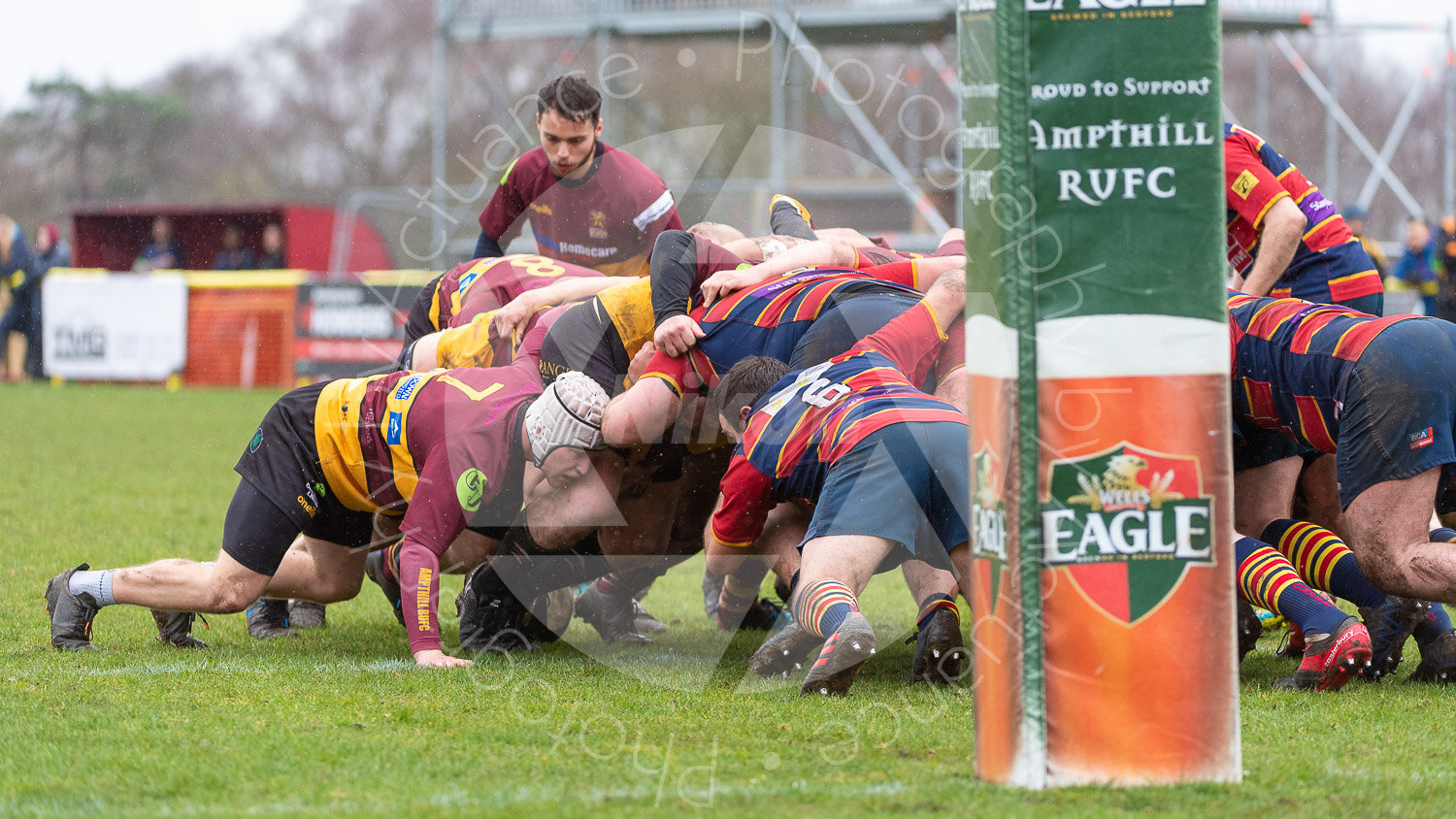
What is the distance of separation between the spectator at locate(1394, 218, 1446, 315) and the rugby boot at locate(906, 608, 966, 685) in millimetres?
13098

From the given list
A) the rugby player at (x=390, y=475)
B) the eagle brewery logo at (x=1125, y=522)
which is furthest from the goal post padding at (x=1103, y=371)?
the rugby player at (x=390, y=475)

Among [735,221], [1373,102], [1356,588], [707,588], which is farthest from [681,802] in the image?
[1373,102]

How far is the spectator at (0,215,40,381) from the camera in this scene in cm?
1839

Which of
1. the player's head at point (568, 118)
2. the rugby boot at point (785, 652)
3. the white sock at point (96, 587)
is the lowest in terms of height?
the rugby boot at point (785, 652)

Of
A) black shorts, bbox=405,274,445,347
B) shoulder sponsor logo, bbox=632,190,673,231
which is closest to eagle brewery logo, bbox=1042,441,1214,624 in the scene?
shoulder sponsor logo, bbox=632,190,673,231

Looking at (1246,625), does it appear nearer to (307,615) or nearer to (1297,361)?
(1297,361)

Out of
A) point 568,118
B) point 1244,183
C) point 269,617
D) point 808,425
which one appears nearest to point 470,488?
point 808,425

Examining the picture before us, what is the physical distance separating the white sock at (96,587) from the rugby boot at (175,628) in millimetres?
201

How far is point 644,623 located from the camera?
19.8ft

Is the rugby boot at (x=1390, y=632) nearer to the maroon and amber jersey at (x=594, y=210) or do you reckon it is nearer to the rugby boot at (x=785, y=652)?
the rugby boot at (x=785, y=652)

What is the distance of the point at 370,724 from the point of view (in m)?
3.74

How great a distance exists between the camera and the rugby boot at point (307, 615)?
228 inches

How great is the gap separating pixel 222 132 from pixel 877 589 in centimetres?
3446

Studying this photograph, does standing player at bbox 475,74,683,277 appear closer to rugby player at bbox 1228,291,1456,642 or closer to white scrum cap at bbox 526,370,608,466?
white scrum cap at bbox 526,370,608,466
